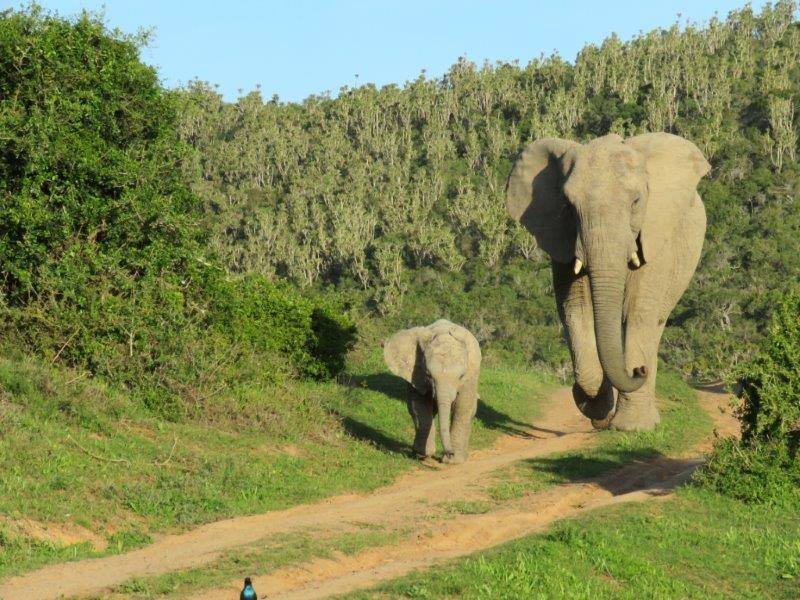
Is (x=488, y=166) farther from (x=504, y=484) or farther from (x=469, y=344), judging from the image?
(x=504, y=484)

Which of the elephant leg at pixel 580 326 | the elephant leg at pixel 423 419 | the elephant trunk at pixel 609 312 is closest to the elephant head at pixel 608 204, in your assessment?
the elephant trunk at pixel 609 312

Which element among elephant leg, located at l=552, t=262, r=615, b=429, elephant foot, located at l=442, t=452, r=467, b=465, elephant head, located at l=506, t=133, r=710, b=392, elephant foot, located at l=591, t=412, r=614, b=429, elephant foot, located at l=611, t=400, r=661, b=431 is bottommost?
elephant foot, located at l=442, t=452, r=467, b=465

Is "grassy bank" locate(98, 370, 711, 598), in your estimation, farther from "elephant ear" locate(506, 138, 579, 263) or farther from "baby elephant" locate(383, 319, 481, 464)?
"elephant ear" locate(506, 138, 579, 263)

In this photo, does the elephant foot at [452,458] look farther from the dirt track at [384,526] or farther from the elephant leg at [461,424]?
the dirt track at [384,526]

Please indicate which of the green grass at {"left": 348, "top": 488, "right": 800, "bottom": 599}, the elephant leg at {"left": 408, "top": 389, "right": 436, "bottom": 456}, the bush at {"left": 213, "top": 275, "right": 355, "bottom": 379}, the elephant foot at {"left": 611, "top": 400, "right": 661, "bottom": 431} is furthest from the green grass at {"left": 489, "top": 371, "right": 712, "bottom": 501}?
the bush at {"left": 213, "top": 275, "right": 355, "bottom": 379}

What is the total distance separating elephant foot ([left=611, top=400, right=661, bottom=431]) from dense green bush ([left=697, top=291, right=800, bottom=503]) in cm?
378

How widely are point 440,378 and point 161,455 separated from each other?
11.5 feet

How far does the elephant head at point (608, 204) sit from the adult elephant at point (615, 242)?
0.01m

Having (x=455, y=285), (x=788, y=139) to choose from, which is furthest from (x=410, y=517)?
(x=788, y=139)

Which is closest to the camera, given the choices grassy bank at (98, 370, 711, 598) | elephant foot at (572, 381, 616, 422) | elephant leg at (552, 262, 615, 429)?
grassy bank at (98, 370, 711, 598)

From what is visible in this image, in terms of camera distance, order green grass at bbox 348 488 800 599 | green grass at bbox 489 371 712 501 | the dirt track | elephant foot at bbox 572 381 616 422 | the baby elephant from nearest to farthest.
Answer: green grass at bbox 348 488 800 599, the dirt track, green grass at bbox 489 371 712 501, the baby elephant, elephant foot at bbox 572 381 616 422

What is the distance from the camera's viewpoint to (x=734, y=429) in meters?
18.7

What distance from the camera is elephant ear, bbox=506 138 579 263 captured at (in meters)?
14.9

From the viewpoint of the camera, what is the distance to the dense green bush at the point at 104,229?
589 inches
